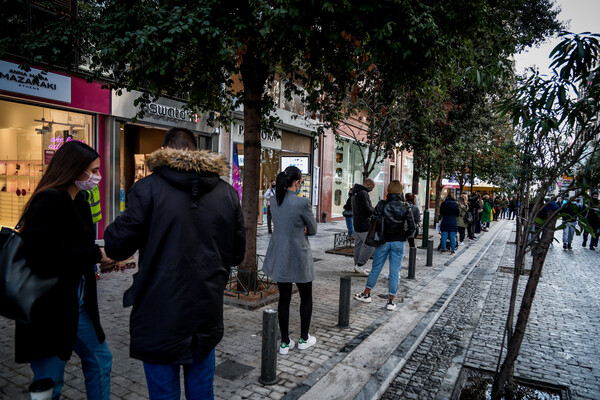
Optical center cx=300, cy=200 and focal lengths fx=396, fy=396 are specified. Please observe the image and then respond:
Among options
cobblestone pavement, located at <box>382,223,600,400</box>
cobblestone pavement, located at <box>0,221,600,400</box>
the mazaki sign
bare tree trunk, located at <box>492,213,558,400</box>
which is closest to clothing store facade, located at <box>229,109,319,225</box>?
the mazaki sign

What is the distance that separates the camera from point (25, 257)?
1953 millimetres

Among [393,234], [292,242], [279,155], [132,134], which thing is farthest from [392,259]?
[279,155]

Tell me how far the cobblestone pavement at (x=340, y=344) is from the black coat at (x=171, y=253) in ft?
5.37

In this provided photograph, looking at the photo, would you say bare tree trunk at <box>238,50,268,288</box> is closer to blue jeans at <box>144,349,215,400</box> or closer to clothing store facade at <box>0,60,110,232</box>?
blue jeans at <box>144,349,215,400</box>

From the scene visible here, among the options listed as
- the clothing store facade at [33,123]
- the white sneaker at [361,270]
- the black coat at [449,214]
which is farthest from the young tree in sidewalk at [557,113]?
the clothing store facade at [33,123]

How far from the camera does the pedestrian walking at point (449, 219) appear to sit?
471 inches

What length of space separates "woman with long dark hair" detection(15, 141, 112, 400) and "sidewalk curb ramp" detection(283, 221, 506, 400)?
1795 mm

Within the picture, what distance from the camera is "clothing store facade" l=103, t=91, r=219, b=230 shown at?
34.7 feet

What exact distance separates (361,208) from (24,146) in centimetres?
798

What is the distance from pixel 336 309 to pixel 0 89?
8.12 meters

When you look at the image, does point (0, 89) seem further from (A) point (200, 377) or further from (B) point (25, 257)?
(A) point (200, 377)

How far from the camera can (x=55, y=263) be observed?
2.07 meters

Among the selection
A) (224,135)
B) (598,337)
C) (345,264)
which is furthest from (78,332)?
(224,135)

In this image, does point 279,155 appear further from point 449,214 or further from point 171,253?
point 171,253
